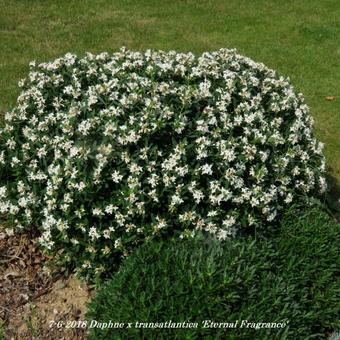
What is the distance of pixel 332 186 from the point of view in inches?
268

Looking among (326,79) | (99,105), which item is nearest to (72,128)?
(99,105)

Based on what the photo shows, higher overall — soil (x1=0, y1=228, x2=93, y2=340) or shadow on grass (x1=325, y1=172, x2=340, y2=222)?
shadow on grass (x1=325, y1=172, x2=340, y2=222)

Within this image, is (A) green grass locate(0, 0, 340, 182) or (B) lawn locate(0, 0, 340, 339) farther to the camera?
(A) green grass locate(0, 0, 340, 182)

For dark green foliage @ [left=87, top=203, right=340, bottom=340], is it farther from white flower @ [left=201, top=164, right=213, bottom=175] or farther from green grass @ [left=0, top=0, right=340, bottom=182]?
green grass @ [left=0, top=0, right=340, bottom=182]

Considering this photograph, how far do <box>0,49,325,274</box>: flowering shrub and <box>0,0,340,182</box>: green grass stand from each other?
3.42 metres

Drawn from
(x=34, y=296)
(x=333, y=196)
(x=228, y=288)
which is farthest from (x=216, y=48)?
(x=228, y=288)

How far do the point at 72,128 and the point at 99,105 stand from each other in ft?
1.04

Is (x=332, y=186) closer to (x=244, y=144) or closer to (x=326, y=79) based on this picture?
(x=244, y=144)

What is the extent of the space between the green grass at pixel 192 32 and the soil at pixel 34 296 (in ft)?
11.6

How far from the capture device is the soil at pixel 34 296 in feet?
15.4

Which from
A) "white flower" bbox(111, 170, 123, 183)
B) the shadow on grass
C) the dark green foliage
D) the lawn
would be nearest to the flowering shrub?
"white flower" bbox(111, 170, 123, 183)

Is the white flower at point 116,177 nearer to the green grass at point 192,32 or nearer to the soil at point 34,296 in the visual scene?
the soil at point 34,296

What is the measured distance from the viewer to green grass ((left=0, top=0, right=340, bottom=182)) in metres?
9.79

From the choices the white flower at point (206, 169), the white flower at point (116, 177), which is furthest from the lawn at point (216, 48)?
the white flower at point (206, 169)
